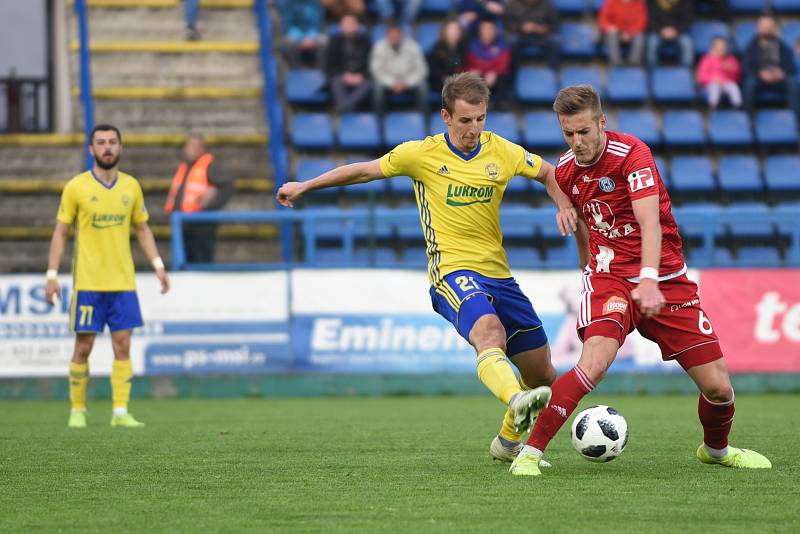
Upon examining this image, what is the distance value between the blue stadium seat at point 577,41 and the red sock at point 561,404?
1391 centimetres

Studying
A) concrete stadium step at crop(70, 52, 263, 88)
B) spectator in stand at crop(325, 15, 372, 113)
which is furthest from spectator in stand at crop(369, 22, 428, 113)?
concrete stadium step at crop(70, 52, 263, 88)

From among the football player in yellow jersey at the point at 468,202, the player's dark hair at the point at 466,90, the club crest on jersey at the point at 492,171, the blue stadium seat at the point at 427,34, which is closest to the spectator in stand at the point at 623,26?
the blue stadium seat at the point at 427,34

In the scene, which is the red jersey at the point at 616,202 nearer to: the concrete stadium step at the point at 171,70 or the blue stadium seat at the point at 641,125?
the blue stadium seat at the point at 641,125

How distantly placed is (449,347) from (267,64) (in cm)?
623

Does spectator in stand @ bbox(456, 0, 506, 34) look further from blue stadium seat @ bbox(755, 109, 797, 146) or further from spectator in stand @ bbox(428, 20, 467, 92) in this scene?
blue stadium seat @ bbox(755, 109, 797, 146)

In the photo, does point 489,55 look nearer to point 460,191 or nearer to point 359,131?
point 359,131

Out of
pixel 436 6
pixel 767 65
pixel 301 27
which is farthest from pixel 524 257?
pixel 436 6

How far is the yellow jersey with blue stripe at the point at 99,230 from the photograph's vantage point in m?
10.7

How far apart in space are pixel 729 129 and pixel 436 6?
4783mm

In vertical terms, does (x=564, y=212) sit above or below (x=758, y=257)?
above

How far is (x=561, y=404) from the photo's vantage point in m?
6.36

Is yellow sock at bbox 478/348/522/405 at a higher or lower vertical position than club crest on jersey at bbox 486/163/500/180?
lower

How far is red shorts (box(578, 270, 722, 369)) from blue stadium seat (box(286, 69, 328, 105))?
486 inches

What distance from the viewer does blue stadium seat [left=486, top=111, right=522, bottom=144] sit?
18266mm
